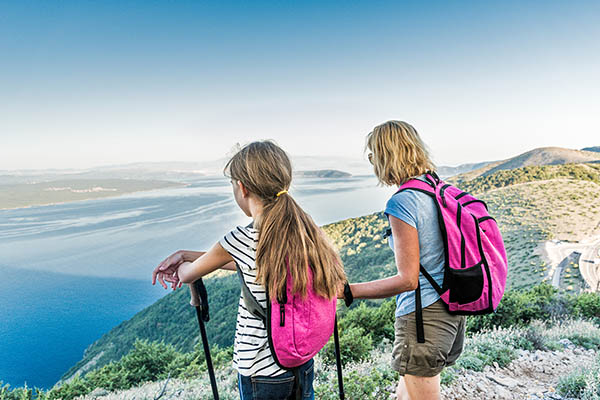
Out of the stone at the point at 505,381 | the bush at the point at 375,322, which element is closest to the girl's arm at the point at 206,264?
the stone at the point at 505,381

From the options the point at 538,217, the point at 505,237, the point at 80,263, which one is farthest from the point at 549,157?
the point at 80,263

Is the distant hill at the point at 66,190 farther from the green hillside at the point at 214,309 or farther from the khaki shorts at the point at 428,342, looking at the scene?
the khaki shorts at the point at 428,342

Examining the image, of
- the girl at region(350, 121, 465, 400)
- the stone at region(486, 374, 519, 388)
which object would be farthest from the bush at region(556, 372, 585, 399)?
the girl at region(350, 121, 465, 400)

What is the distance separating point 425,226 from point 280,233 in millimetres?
516

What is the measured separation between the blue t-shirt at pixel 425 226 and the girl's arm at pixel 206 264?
558 mm

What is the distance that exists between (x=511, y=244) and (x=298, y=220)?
1429 cm

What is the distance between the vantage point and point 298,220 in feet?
3.46

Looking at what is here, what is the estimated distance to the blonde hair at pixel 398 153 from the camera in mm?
1302

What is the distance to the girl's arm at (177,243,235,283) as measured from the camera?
107 centimetres

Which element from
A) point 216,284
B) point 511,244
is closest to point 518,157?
point 511,244

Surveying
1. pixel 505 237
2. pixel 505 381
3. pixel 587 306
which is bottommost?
pixel 505 237

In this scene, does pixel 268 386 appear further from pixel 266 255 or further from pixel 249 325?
pixel 266 255

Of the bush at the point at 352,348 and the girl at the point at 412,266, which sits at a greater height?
the girl at the point at 412,266

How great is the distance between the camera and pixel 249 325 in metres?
1.08
